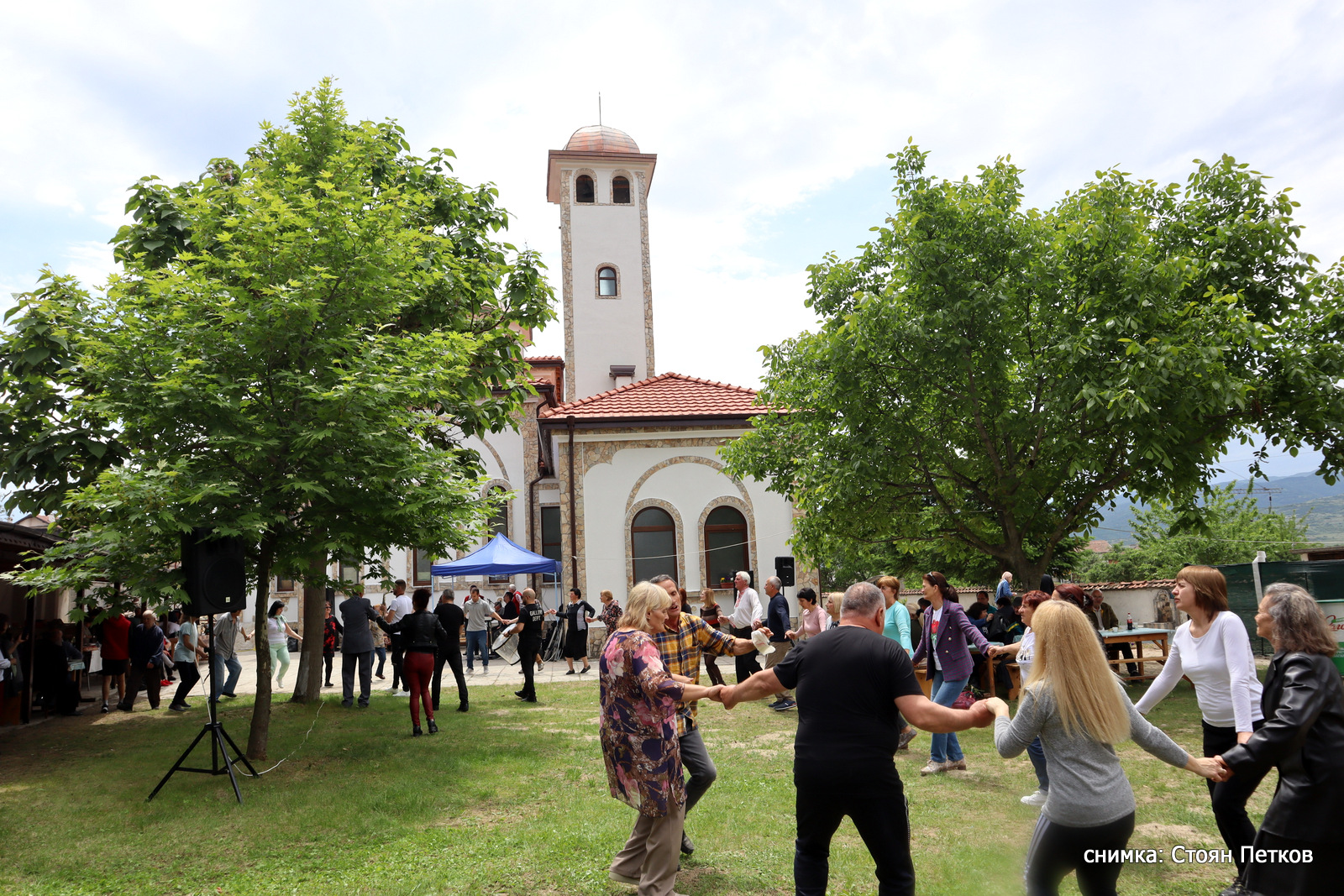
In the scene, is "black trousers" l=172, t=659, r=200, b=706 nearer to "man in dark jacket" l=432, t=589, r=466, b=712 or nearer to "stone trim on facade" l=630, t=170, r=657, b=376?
"man in dark jacket" l=432, t=589, r=466, b=712

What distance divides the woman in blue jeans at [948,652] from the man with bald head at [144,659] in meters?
12.7

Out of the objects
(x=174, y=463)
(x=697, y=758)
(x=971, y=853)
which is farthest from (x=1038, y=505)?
(x=174, y=463)

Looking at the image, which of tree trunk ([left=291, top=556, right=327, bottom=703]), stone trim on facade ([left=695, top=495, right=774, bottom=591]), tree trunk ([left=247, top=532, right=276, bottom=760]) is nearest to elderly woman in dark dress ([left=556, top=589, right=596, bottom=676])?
tree trunk ([left=291, top=556, right=327, bottom=703])

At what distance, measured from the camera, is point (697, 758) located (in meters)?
5.58

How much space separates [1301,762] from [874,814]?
5.53ft

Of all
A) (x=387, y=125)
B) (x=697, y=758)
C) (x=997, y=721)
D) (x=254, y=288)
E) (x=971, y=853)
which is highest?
(x=387, y=125)

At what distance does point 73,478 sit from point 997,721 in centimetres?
1172

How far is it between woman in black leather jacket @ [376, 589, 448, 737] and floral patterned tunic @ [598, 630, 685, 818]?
237 inches

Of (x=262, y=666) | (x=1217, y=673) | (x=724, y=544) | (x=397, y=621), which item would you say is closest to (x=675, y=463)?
(x=724, y=544)

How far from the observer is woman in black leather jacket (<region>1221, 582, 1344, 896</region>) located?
3254 mm

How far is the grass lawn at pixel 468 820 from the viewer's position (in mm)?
5504

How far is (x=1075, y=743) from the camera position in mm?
3377

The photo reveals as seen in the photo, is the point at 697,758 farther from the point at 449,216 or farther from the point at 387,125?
the point at 387,125

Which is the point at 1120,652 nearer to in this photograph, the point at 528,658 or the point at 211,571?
the point at 528,658
